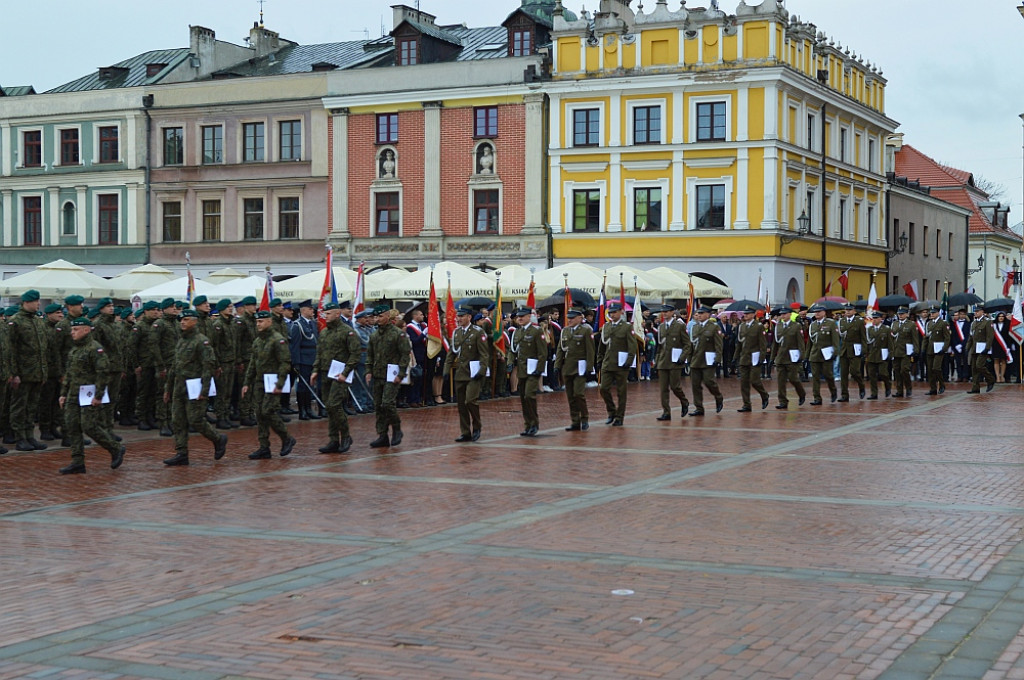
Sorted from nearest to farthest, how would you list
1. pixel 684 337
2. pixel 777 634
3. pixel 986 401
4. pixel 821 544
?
1. pixel 777 634
2. pixel 821 544
3. pixel 684 337
4. pixel 986 401

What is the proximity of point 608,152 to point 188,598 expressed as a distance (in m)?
40.4

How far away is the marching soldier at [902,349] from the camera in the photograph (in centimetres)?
2608

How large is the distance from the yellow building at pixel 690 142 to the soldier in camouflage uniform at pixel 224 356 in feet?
93.2

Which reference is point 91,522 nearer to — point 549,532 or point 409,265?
point 549,532

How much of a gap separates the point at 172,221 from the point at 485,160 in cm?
1380

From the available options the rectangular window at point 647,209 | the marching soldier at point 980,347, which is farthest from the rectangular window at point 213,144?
the marching soldier at point 980,347

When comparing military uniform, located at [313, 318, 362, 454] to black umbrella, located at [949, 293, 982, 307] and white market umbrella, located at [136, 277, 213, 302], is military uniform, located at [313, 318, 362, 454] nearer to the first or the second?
white market umbrella, located at [136, 277, 213, 302]

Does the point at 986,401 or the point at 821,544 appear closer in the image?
the point at 821,544

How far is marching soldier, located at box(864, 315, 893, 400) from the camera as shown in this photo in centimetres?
2594

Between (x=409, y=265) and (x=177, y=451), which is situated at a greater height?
(x=409, y=265)

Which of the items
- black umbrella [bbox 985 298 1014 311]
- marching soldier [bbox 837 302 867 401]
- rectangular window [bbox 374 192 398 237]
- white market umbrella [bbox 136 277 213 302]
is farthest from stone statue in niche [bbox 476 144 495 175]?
marching soldier [bbox 837 302 867 401]

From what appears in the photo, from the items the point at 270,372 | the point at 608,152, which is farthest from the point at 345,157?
the point at 270,372

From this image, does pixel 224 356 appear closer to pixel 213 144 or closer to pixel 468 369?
pixel 468 369

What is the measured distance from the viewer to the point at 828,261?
51.1 metres
